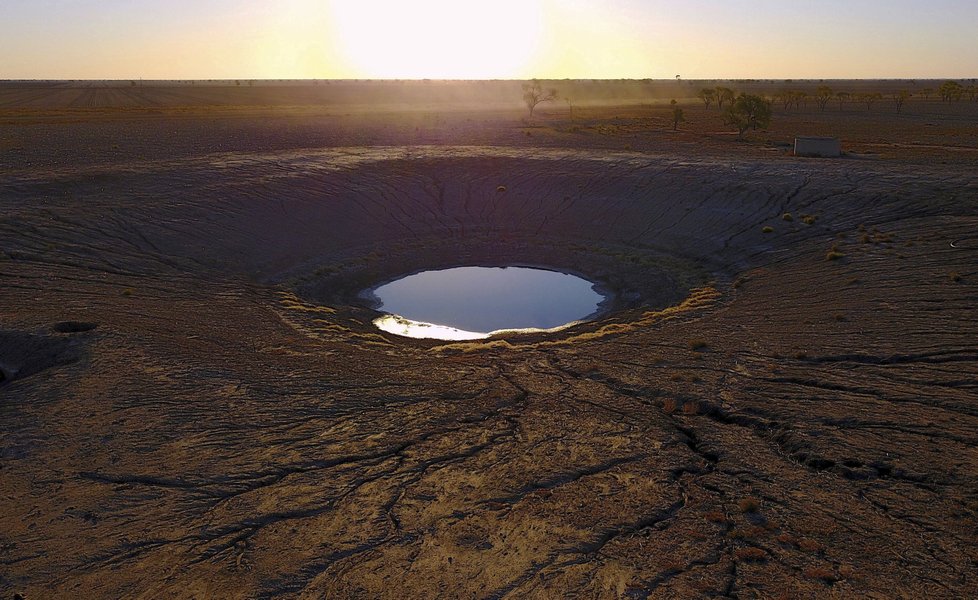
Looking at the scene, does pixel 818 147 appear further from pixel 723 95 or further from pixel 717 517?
pixel 723 95

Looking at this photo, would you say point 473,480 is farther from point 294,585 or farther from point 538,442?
point 294,585

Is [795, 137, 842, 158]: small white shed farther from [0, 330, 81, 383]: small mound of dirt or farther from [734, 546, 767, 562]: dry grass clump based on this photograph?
[0, 330, 81, 383]: small mound of dirt

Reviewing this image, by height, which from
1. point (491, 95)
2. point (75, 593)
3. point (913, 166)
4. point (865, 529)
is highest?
point (491, 95)

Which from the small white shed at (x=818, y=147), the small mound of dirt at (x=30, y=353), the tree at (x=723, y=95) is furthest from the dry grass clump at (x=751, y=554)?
the tree at (x=723, y=95)

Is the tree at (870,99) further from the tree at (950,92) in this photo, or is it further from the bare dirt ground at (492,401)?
the bare dirt ground at (492,401)

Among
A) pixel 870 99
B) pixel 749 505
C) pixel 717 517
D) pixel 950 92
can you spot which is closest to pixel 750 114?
pixel 870 99

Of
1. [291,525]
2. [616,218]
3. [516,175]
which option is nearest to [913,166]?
[616,218]
